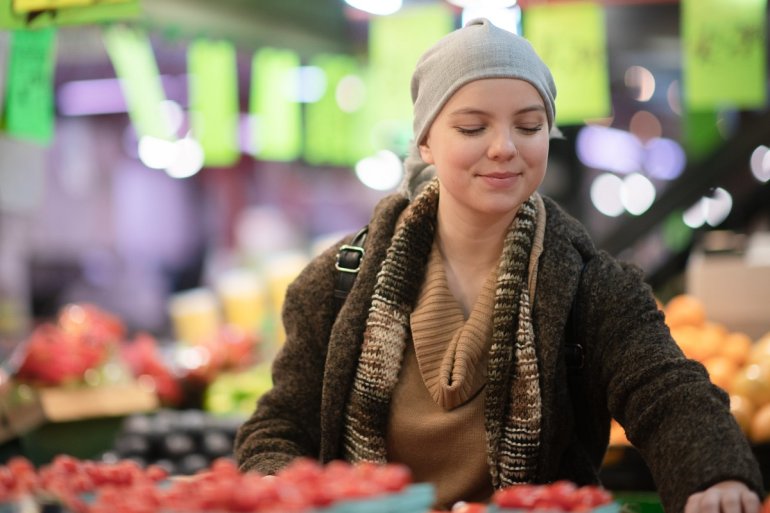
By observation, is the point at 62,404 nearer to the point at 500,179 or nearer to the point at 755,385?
the point at 755,385

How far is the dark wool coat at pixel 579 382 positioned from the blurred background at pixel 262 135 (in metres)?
0.42

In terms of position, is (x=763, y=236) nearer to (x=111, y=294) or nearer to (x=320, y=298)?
(x=320, y=298)

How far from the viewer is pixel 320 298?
2.40 meters

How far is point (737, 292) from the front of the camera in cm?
468

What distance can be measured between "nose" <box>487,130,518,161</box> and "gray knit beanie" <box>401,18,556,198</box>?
0.11 m

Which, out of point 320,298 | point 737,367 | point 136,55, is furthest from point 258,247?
point 320,298

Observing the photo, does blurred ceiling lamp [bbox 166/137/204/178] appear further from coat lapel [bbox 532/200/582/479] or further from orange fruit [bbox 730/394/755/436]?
coat lapel [bbox 532/200/582/479]

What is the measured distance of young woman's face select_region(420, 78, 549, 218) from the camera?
213 centimetres

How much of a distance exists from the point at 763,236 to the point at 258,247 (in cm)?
711

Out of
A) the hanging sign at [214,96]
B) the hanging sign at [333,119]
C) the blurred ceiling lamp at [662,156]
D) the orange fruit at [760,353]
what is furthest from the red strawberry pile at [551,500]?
the blurred ceiling lamp at [662,156]

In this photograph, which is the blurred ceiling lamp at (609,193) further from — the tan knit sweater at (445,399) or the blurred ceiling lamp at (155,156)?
the tan knit sweater at (445,399)

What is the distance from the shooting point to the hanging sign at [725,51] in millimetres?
4809

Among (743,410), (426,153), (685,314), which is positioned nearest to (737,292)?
(685,314)

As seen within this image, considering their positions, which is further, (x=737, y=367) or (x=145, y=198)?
(x=145, y=198)
